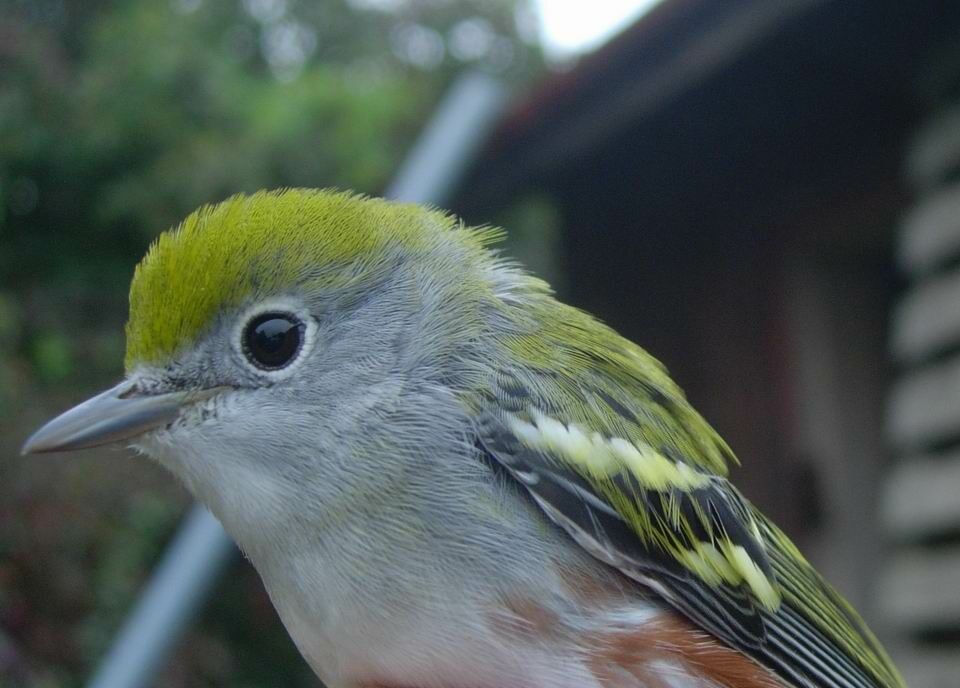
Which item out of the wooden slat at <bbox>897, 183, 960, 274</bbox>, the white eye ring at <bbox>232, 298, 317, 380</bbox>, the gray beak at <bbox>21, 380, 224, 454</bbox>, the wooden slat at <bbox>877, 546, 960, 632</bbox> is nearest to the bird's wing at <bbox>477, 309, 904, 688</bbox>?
the white eye ring at <bbox>232, 298, 317, 380</bbox>

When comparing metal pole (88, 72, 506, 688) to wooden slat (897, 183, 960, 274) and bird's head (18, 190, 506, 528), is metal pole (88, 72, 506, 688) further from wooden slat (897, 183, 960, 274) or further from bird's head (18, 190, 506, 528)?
wooden slat (897, 183, 960, 274)

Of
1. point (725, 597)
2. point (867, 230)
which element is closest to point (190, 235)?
point (725, 597)

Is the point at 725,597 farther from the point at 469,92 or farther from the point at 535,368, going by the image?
the point at 469,92

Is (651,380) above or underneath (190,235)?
above

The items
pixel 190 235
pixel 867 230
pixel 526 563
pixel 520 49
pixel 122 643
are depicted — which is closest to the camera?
pixel 526 563

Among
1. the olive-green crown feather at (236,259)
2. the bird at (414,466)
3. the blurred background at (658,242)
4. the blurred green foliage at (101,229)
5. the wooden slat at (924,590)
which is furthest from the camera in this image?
the blurred green foliage at (101,229)

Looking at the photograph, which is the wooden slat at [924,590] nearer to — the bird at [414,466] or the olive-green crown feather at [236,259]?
the bird at [414,466]

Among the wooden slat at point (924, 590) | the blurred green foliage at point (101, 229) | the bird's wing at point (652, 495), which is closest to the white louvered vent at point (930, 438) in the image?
the wooden slat at point (924, 590)

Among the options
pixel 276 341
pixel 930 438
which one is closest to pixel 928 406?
pixel 930 438
